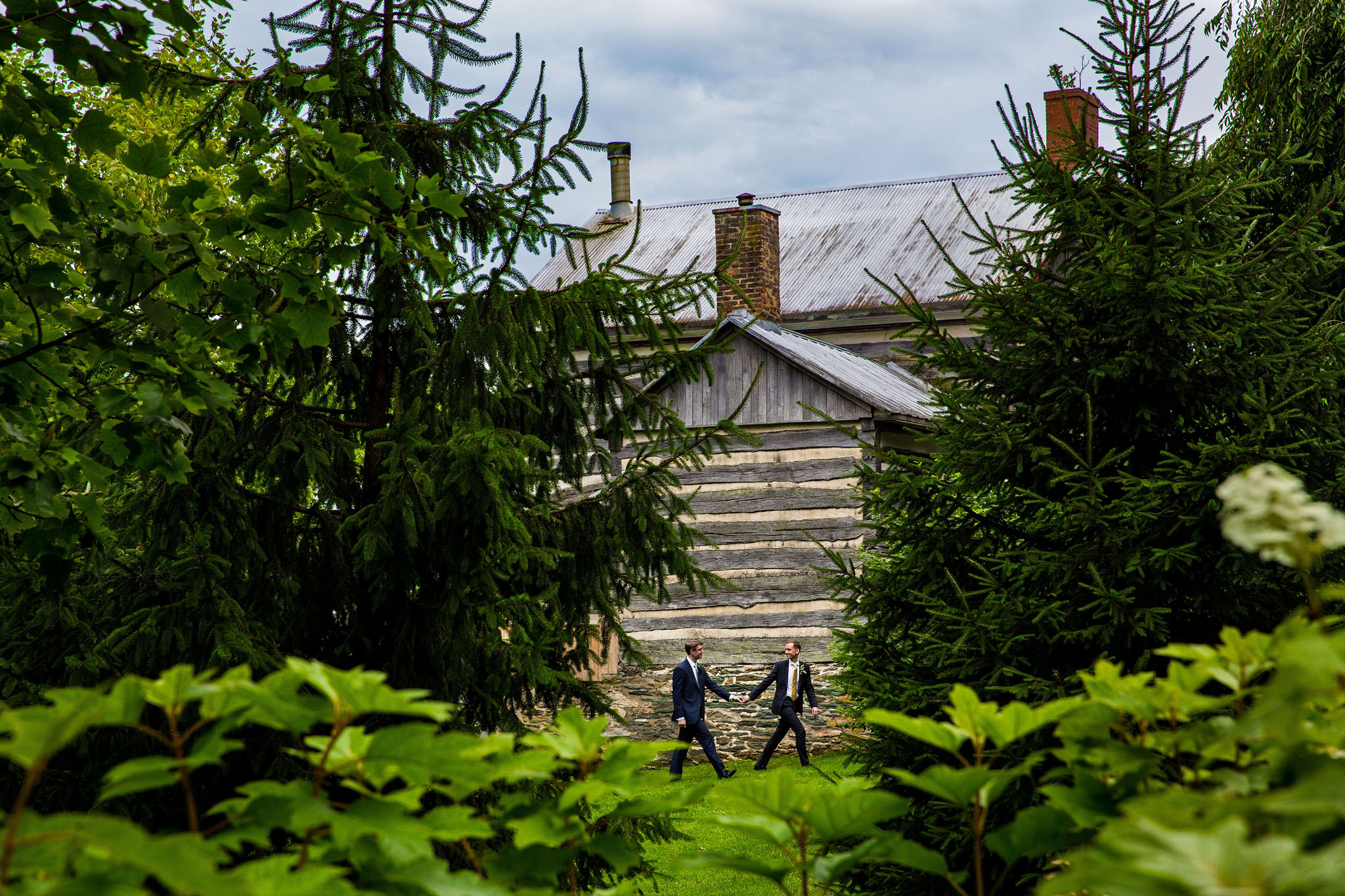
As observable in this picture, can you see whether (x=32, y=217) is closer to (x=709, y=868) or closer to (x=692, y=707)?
(x=709, y=868)

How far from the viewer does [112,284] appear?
3.66 meters

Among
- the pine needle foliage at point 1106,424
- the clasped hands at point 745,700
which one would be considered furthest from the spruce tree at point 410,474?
the clasped hands at point 745,700

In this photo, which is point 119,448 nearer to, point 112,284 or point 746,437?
point 112,284

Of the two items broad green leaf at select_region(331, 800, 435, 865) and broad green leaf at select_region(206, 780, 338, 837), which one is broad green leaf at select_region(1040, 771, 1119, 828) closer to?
broad green leaf at select_region(331, 800, 435, 865)

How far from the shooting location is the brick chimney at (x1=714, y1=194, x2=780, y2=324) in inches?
684

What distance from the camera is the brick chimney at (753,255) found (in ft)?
57.0

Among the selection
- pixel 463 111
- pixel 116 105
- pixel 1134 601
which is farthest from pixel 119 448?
pixel 116 105

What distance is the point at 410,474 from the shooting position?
4.43 metres

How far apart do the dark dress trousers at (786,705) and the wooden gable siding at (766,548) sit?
5.44 feet

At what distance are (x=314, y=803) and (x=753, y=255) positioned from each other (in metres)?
17.7

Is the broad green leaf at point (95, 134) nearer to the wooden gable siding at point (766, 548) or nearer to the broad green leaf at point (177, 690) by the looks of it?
the broad green leaf at point (177, 690)

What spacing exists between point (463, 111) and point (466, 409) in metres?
1.45

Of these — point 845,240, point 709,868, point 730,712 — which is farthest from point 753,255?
point 709,868

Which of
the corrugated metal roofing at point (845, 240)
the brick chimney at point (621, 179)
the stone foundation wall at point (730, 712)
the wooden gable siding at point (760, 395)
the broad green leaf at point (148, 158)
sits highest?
the brick chimney at point (621, 179)
